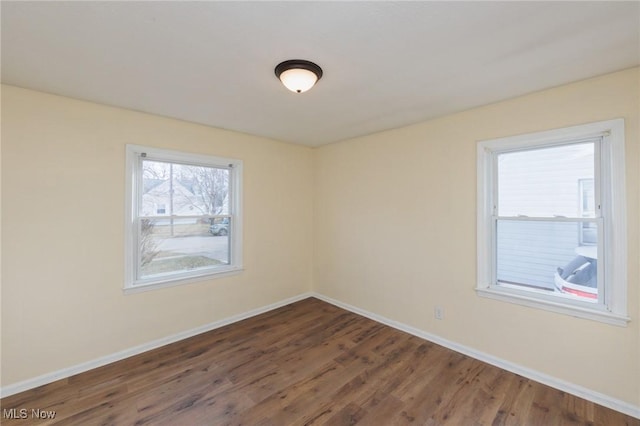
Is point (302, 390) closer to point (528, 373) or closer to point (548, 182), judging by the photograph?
point (528, 373)

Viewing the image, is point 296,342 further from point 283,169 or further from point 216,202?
point 283,169

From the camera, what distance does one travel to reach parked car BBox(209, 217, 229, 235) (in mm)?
3459

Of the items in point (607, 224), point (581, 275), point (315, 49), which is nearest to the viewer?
point (315, 49)

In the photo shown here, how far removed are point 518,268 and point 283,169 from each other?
10.3ft

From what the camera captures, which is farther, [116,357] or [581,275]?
[116,357]

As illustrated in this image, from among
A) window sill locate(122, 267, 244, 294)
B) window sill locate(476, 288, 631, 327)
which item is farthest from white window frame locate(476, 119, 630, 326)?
window sill locate(122, 267, 244, 294)

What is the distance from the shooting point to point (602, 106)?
6.68ft

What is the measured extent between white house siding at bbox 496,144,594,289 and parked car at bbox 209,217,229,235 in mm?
3200

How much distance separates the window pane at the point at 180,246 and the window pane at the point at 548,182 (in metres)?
3.29

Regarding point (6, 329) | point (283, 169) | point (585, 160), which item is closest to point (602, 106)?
point (585, 160)

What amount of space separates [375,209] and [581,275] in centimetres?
207

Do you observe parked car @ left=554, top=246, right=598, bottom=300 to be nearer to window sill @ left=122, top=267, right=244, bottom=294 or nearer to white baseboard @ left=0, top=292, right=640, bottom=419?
white baseboard @ left=0, top=292, right=640, bottom=419

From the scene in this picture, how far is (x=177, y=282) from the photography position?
120 inches

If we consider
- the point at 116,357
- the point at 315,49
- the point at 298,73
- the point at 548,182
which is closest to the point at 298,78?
the point at 298,73
